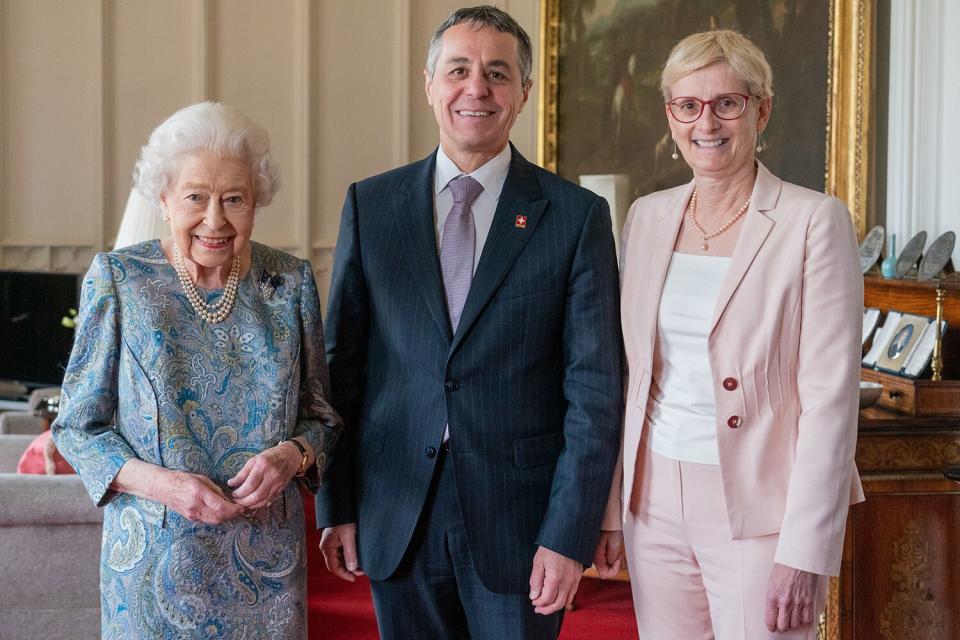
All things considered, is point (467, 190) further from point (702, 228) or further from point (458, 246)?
point (702, 228)

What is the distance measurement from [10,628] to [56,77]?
4.15 meters

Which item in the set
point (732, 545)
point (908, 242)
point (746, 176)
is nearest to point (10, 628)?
point (732, 545)

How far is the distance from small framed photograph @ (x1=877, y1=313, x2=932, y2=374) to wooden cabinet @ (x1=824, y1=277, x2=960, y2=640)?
0.36m

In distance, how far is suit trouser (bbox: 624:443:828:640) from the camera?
2.13 m

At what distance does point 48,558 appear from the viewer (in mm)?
3518

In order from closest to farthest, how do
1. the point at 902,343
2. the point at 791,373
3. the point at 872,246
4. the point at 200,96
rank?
the point at 791,373 → the point at 902,343 → the point at 872,246 → the point at 200,96

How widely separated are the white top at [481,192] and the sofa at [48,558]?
177 centimetres

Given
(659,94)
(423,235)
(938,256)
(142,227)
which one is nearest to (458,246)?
(423,235)

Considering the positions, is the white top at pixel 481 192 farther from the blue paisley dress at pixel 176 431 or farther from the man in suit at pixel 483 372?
the blue paisley dress at pixel 176 431

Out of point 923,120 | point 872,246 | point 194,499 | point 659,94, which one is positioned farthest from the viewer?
point 659,94

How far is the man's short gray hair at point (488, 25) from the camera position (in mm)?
Answer: 2277

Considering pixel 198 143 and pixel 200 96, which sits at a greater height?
pixel 200 96

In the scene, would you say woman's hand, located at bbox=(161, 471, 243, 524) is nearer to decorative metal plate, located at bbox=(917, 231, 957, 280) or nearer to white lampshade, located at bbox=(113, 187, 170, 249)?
white lampshade, located at bbox=(113, 187, 170, 249)

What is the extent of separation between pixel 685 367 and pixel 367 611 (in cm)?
283
